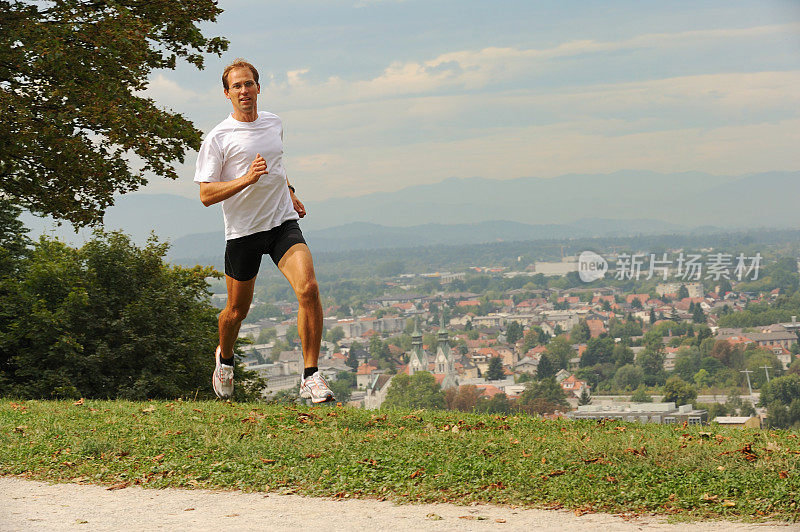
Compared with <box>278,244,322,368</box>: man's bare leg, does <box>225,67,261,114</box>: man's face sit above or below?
above

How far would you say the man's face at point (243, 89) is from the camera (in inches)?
299

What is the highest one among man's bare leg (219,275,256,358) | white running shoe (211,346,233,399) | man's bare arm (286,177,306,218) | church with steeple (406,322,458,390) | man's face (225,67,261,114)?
man's face (225,67,261,114)

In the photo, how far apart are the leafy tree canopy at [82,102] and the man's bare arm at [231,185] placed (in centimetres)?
865

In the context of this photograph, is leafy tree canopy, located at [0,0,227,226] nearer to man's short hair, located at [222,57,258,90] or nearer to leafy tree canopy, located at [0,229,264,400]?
leafy tree canopy, located at [0,229,264,400]

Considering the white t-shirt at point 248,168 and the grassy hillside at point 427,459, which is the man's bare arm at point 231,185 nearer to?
the white t-shirt at point 248,168

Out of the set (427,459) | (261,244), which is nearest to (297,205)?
(261,244)

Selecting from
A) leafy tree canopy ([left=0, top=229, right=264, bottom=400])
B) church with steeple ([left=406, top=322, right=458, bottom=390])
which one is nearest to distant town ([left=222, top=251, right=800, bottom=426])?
church with steeple ([left=406, top=322, right=458, bottom=390])

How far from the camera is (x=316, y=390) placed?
24.2 feet

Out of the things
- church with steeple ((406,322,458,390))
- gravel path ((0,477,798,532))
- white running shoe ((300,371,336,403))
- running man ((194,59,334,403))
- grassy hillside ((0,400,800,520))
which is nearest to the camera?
gravel path ((0,477,798,532))

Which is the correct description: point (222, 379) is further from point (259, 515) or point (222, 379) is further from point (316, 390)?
point (259, 515)

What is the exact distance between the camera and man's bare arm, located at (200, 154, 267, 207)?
7.18m

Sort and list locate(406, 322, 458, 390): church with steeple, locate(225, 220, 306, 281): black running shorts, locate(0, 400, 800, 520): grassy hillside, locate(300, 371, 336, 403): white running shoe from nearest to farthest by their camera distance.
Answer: locate(0, 400, 800, 520): grassy hillside < locate(300, 371, 336, 403): white running shoe < locate(225, 220, 306, 281): black running shorts < locate(406, 322, 458, 390): church with steeple

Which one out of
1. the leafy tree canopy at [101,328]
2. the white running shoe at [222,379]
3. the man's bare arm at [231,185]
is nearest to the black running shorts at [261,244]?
the man's bare arm at [231,185]

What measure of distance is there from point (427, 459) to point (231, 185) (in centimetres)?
278
